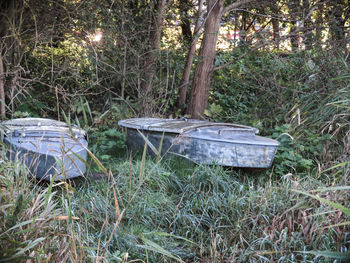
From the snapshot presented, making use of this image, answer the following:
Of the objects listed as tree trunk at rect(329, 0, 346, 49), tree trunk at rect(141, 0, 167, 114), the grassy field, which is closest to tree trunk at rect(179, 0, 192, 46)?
tree trunk at rect(141, 0, 167, 114)

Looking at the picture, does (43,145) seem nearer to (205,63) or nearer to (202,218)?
(202,218)

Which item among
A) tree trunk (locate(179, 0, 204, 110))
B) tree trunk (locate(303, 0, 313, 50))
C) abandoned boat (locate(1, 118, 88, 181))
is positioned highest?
tree trunk (locate(303, 0, 313, 50))

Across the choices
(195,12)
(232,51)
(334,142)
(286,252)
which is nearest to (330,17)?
(232,51)

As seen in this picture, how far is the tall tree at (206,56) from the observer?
706 centimetres

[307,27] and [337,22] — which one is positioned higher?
[337,22]

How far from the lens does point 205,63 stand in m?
7.22

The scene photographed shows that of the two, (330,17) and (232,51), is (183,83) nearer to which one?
A: (232,51)

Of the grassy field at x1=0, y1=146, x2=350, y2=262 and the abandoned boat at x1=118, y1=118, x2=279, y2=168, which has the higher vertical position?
the abandoned boat at x1=118, y1=118, x2=279, y2=168

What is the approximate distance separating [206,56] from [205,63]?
14cm

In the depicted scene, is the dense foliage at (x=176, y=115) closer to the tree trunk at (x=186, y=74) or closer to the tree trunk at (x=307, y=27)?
the tree trunk at (x=307, y=27)

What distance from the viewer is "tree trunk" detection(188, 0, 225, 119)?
707 centimetres

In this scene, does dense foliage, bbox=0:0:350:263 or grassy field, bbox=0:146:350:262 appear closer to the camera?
grassy field, bbox=0:146:350:262

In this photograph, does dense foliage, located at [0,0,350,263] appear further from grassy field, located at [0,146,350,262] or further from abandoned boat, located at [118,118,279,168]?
abandoned boat, located at [118,118,279,168]

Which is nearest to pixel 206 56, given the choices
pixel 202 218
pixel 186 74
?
pixel 186 74
